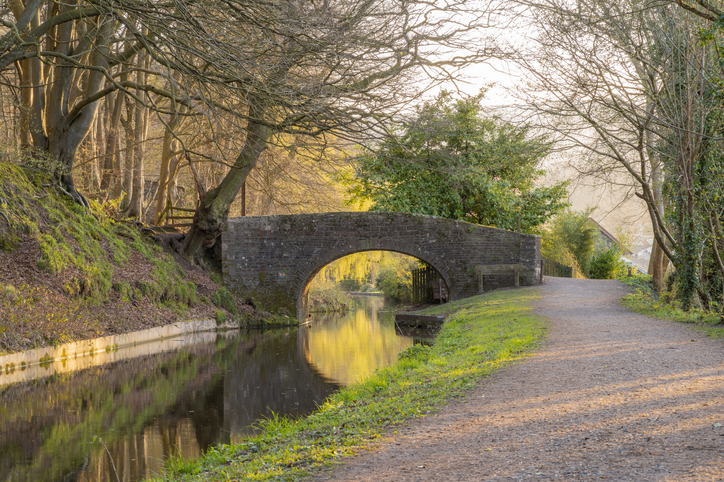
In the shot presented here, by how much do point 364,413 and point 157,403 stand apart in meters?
3.57

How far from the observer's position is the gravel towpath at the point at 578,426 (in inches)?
109

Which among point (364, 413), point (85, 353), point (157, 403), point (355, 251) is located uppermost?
point (355, 251)

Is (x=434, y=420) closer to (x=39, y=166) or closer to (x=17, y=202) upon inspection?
(x=17, y=202)

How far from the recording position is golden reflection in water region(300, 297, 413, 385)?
358 inches

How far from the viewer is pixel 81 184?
1555 cm

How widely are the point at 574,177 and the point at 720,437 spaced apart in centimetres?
1069

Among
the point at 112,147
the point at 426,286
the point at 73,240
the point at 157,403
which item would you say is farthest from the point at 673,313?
the point at 112,147

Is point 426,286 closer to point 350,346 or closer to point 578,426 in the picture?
point 350,346

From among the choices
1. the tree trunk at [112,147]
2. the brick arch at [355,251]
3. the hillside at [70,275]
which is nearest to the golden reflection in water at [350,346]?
the brick arch at [355,251]

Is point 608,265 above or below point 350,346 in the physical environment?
above

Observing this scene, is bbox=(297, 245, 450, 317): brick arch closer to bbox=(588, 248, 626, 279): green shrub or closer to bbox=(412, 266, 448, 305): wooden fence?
bbox=(412, 266, 448, 305): wooden fence

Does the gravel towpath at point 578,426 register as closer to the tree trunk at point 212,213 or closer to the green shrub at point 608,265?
the tree trunk at point 212,213

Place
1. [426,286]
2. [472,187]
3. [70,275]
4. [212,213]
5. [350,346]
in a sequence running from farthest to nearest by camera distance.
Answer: [426,286] < [472,187] < [212,213] < [350,346] < [70,275]

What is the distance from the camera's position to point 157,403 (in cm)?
698
